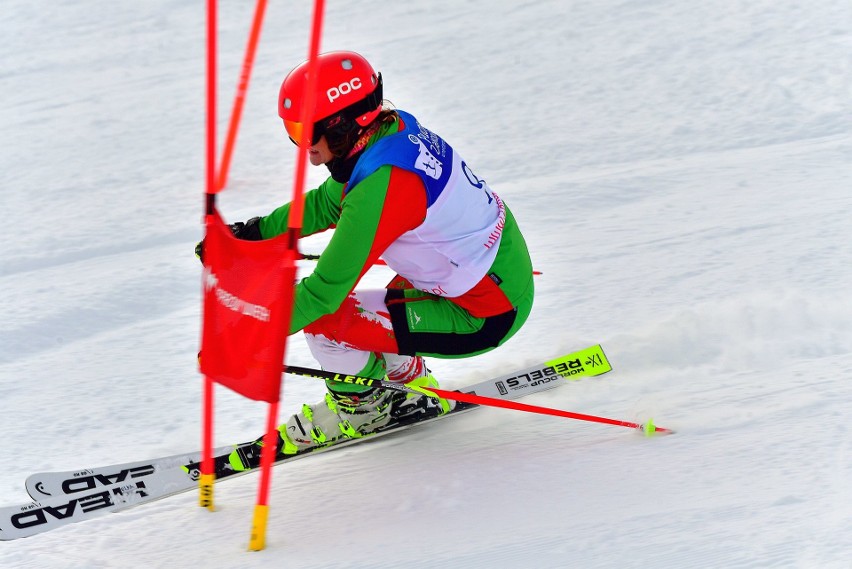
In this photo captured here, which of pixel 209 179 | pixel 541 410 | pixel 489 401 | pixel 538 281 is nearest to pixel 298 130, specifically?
pixel 209 179

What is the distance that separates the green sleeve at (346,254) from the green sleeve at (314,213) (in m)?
0.73

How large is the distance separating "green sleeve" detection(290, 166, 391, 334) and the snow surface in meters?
0.62

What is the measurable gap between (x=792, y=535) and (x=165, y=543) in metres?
1.68

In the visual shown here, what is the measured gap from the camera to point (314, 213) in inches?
136

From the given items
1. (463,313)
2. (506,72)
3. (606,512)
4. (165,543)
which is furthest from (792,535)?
(506,72)

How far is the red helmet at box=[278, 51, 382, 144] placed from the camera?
2781mm

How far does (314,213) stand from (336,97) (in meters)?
0.76

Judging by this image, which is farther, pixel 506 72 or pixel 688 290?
pixel 506 72

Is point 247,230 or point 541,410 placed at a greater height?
point 247,230

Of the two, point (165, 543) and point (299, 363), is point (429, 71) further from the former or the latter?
point (165, 543)

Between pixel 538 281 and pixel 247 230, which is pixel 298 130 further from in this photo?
pixel 538 281

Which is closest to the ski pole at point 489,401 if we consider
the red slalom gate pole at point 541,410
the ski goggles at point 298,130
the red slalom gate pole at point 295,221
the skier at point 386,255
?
the red slalom gate pole at point 541,410

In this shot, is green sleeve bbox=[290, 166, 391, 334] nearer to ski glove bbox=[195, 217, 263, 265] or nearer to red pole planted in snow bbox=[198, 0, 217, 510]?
red pole planted in snow bbox=[198, 0, 217, 510]

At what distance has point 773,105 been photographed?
6277 mm
